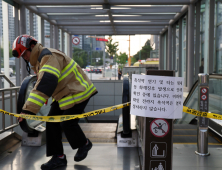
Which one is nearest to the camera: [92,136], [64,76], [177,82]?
[177,82]

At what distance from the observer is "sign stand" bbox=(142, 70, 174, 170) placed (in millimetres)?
2512

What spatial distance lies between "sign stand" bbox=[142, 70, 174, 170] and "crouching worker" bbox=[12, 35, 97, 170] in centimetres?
102

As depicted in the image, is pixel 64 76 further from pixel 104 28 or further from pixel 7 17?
pixel 104 28

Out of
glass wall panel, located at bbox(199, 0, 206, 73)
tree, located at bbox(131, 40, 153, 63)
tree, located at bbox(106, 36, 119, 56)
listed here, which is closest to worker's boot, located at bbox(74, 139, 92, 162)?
glass wall panel, located at bbox(199, 0, 206, 73)

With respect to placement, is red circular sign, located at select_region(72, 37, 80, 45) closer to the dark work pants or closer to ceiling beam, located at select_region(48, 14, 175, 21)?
ceiling beam, located at select_region(48, 14, 175, 21)

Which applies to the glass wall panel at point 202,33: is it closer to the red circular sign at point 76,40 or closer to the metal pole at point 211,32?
the metal pole at point 211,32

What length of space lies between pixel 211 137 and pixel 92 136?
2.29m

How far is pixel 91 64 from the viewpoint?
17453 millimetres

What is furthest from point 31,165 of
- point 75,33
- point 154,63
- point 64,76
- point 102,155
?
point 154,63

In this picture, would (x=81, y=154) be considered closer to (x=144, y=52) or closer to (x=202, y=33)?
(x=202, y=33)

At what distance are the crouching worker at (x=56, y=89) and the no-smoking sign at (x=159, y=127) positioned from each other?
1.05 metres

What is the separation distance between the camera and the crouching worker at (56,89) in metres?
2.87

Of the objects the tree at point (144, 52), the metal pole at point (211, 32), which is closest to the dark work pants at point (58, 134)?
the metal pole at point (211, 32)

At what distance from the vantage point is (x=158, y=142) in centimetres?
254
